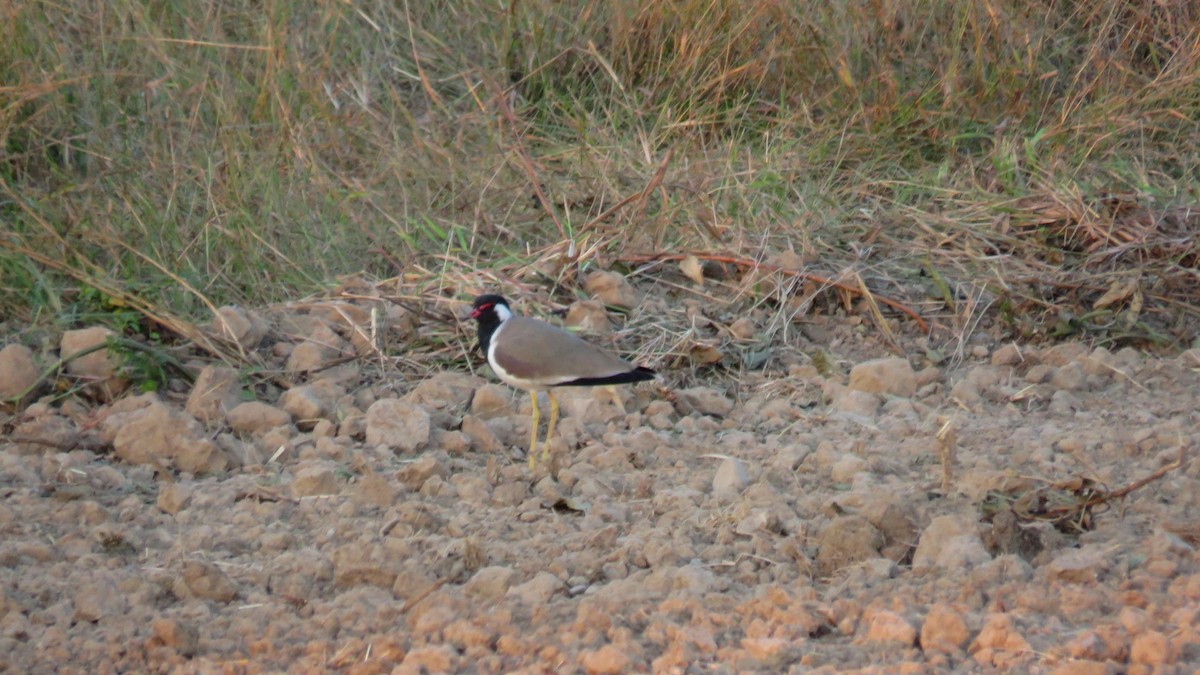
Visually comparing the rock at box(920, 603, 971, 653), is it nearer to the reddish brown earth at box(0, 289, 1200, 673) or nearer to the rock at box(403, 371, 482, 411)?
the reddish brown earth at box(0, 289, 1200, 673)

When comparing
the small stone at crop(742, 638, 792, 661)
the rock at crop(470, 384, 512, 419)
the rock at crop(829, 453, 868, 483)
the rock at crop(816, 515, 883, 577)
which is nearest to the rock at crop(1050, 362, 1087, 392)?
the rock at crop(829, 453, 868, 483)

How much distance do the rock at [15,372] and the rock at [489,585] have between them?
184 centimetres

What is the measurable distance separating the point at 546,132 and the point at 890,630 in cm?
413

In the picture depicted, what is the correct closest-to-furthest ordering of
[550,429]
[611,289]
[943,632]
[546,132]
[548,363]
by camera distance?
[943,632] < [548,363] < [550,429] < [611,289] < [546,132]

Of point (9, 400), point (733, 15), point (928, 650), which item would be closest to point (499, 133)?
point (733, 15)

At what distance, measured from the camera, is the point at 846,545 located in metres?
2.91

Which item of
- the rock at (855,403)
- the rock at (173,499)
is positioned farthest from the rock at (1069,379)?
the rock at (173,499)

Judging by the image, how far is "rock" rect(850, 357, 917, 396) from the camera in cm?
425

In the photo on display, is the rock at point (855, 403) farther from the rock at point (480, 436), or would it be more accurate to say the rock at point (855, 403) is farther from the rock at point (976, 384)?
the rock at point (480, 436)

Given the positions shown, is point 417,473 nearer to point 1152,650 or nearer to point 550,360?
point 550,360

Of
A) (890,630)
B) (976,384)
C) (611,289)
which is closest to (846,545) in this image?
(890,630)

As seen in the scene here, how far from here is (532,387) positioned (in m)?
3.72

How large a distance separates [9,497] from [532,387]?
1.33m

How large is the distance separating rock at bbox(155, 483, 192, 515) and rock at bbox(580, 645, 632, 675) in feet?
4.41
